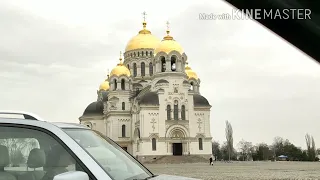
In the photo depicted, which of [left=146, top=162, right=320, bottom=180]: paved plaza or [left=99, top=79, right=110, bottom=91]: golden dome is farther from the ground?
[left=99, top=79, right=110, bottom=91]: golden dome

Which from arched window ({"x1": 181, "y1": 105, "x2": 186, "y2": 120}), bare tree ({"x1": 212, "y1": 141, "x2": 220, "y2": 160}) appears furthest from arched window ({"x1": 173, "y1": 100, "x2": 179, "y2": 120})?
bare tree ({"x1": 212, "y1": 141, "x2": 220, "y2": 160})

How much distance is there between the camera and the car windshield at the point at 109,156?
8.95 feet

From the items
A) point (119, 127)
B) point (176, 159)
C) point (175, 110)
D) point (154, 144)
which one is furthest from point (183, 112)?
point (119, 127)

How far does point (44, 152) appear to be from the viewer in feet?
8.91

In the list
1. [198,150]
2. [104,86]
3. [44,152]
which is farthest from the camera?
[104,86]

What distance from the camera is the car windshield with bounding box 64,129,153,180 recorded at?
2.73 metres

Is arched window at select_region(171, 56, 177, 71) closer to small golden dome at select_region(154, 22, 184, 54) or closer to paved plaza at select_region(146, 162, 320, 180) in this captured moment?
small golden dome at select_region(154, 22, 184, 54)

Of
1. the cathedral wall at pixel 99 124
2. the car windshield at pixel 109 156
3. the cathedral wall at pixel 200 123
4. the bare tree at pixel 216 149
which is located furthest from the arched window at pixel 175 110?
the car windshield at pixel 109 156

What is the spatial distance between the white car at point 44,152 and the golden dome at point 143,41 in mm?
66152

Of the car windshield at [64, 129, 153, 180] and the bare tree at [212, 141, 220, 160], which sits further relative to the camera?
the bare tree at [212, 141, 220, 160]

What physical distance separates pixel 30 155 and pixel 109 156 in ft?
1.81

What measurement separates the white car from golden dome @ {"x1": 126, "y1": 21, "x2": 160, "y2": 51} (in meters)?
66.2

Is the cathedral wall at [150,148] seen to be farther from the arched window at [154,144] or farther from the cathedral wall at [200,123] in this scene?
the cathedral wall at [200,123]

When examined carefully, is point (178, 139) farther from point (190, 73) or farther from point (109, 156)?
point (109, 156)
